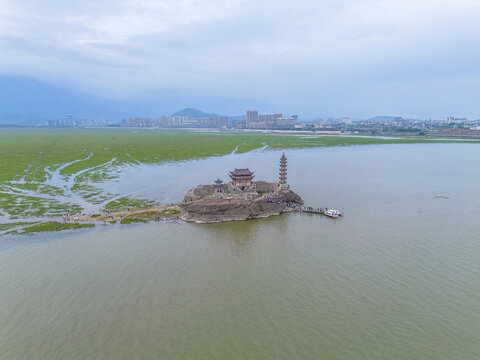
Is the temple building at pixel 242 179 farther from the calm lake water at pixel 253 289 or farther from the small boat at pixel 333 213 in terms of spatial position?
the small boat at pixel 333 213

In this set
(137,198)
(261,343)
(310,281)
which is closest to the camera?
(261,343)

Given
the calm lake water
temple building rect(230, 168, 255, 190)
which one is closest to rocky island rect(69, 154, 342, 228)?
temple building rect(230, 168, 255, 190)

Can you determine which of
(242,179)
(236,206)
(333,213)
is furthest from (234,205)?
(333,213)

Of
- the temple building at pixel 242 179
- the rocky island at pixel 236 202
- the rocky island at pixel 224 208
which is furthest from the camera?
the temple building at pixel 242 179

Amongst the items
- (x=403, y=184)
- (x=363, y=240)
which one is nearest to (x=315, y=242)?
(x=363, y=240)

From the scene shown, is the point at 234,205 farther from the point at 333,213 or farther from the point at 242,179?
the point at 333,213

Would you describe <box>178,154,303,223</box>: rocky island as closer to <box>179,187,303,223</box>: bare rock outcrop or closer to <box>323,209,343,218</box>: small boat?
<box>179,187,303,223</box>: bare rock outcrop

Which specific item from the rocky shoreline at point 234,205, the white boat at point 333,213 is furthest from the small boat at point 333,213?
the rocky shoreline at point 234,205

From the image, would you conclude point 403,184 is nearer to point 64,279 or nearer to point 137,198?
point 137,198
